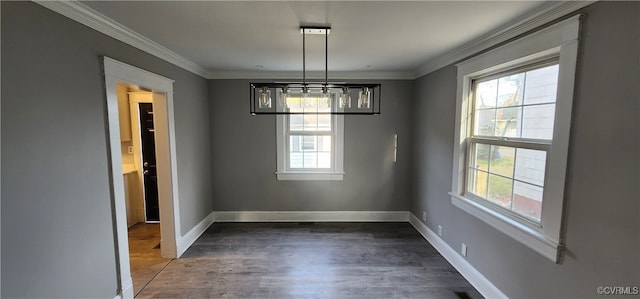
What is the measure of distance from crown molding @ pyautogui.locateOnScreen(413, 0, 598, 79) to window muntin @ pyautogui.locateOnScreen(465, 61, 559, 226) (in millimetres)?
286

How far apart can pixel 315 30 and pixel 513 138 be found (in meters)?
1.87

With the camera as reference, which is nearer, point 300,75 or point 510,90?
point 510,90

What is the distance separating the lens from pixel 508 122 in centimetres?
221

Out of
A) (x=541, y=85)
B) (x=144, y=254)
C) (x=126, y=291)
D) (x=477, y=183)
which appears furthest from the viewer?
(x=144, y=254)

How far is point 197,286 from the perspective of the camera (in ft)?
8.29

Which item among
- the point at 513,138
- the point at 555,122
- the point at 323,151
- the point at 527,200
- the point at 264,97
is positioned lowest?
the point at 527,200

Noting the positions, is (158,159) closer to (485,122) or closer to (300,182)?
(300,182)

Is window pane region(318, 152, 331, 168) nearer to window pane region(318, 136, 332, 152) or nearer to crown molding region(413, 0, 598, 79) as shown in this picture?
window pane region(318, 136, 332, 152)

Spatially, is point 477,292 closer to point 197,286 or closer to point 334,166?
point 334,166

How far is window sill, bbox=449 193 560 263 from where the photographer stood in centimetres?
173

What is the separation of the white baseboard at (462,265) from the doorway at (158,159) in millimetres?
3200

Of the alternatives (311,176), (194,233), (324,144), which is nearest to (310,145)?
(324,144)

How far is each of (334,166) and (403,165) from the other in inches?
44.0

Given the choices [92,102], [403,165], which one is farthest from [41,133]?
[403,165]
